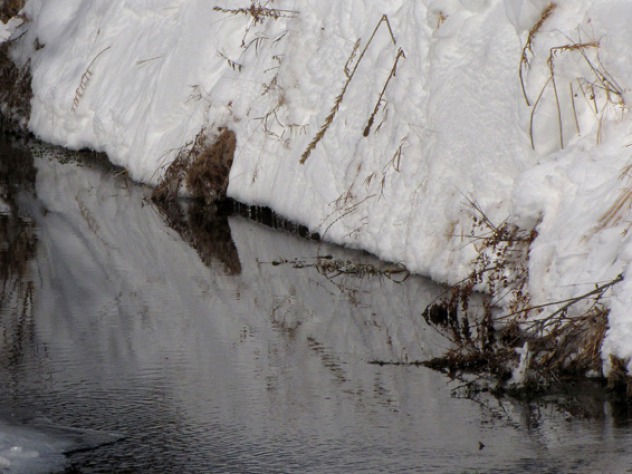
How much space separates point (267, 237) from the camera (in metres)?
12.4

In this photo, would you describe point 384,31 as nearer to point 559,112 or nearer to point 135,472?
point 559,112

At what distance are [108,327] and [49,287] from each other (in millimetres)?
1596

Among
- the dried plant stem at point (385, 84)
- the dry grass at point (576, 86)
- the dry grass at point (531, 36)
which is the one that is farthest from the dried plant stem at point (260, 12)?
the dry grass at point (576, 86)

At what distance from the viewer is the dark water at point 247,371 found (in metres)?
6.05

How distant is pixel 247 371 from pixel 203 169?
22.9 feet

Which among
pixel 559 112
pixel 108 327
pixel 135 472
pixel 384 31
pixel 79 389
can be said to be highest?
pixel 384 31

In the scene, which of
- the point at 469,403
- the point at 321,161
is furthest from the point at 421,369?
the point at 321,161

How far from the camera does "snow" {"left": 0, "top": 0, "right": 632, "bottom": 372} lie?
27.6ft

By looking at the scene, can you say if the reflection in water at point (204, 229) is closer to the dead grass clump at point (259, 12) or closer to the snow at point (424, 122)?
the snow at point (424, 122)

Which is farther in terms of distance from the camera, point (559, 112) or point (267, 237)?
point (267, 237)

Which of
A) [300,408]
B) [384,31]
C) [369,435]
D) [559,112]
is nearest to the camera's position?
[369,435]

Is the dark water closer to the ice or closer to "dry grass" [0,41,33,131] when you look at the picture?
the ice

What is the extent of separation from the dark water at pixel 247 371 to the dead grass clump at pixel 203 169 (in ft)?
5.21

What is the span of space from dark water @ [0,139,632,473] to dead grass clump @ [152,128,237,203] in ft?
5.21
